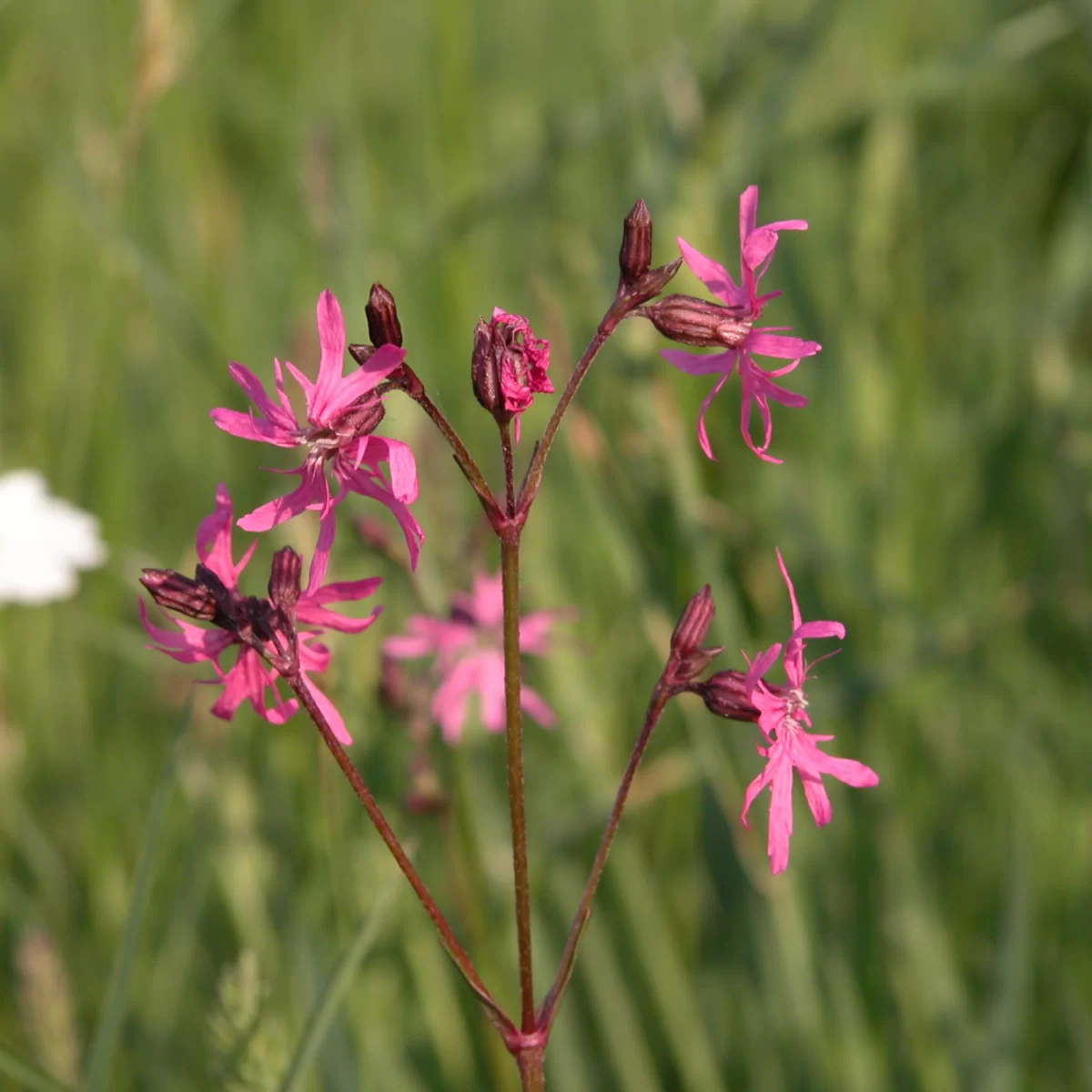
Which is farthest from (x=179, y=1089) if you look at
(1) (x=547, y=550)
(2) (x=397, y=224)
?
(2) (x=397, y=224)

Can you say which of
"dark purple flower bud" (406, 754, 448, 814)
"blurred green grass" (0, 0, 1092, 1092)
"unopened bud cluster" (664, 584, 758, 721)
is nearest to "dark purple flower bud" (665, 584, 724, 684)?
"unopened bud cluster" (664, 584, 758, 721)

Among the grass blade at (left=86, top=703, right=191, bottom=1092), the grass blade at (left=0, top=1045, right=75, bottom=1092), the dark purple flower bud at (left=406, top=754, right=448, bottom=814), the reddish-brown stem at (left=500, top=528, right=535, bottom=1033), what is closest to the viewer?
the reddish-brown stem at (left=500, top=528, right=535, bottom=1033)

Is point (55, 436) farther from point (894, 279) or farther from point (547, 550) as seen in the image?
point (894, 279)

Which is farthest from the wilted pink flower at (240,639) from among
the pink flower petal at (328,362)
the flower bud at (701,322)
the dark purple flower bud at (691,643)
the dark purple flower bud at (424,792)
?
the dark purple flower bud at (424,792)

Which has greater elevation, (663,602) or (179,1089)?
(663,602)

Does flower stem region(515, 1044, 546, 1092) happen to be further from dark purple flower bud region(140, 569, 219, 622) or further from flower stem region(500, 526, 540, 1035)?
dark purple flower bud region(140, 569, 219, 622)

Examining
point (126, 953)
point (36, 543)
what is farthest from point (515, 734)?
point (36, 543)

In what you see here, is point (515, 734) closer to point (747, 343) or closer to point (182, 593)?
point (182, 593)
